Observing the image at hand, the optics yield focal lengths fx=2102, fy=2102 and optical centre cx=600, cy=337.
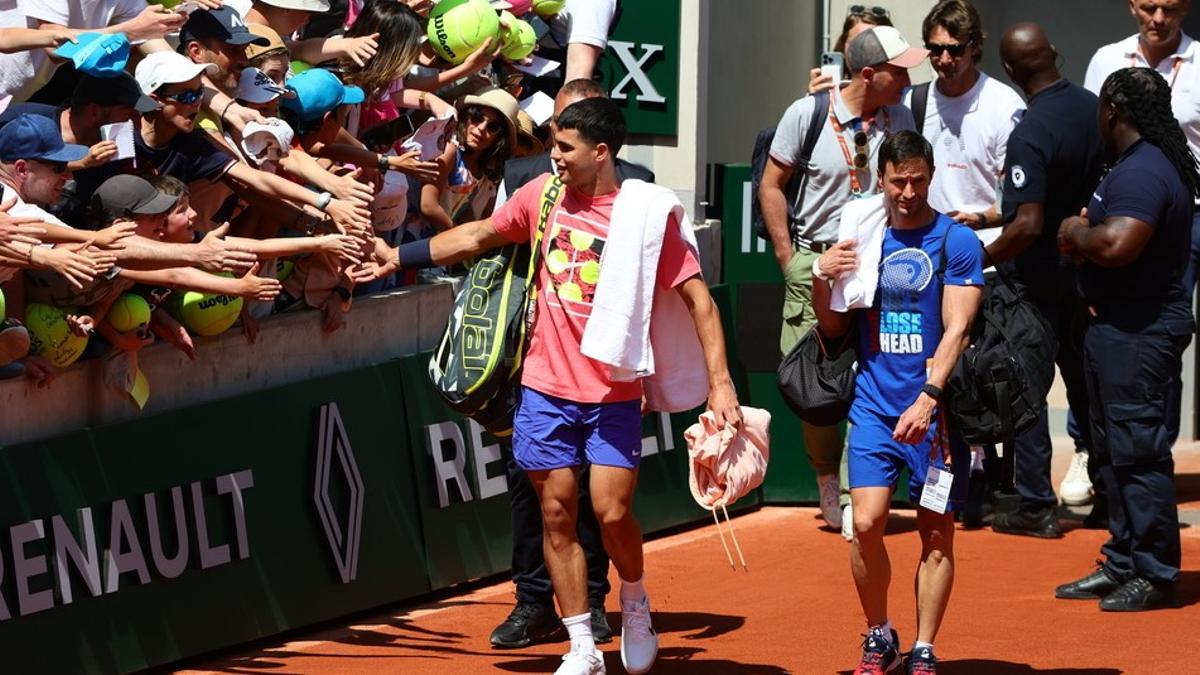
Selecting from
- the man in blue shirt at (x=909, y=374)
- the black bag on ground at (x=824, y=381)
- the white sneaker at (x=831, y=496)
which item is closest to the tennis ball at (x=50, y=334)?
the black bag on ground at (x=824, y=381)

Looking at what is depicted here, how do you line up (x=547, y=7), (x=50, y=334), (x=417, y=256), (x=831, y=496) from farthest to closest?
(x=547, y=7)
(x=831, y=496)
(x=417, y=256)
(x=50, y=334)

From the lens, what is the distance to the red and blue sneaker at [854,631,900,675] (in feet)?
25.8

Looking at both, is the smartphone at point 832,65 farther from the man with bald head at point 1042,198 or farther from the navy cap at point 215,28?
the navy cap at point 215,28

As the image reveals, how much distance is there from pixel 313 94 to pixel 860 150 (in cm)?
308

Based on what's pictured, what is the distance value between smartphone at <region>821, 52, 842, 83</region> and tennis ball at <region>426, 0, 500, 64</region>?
180 centimetres

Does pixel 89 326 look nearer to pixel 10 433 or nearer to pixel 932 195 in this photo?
pixel 10 433

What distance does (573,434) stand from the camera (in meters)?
7.91

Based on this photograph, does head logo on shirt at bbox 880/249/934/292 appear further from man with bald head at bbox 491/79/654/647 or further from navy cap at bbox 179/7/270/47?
navy cap at bbox 179/7/270/47

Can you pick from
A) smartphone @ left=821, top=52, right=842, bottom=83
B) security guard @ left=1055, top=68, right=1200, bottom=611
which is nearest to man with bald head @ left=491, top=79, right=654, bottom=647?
security guard @ left=1055, top=68, right=1200, bottom=611

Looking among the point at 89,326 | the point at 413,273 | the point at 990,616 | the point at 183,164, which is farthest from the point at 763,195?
the point at 89,326

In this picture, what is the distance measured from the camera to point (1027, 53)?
11.1 m

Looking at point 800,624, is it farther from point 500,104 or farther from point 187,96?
point 187,96

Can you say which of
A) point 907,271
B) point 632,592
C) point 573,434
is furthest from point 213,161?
point 907,271

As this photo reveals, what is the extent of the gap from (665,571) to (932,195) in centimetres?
253
